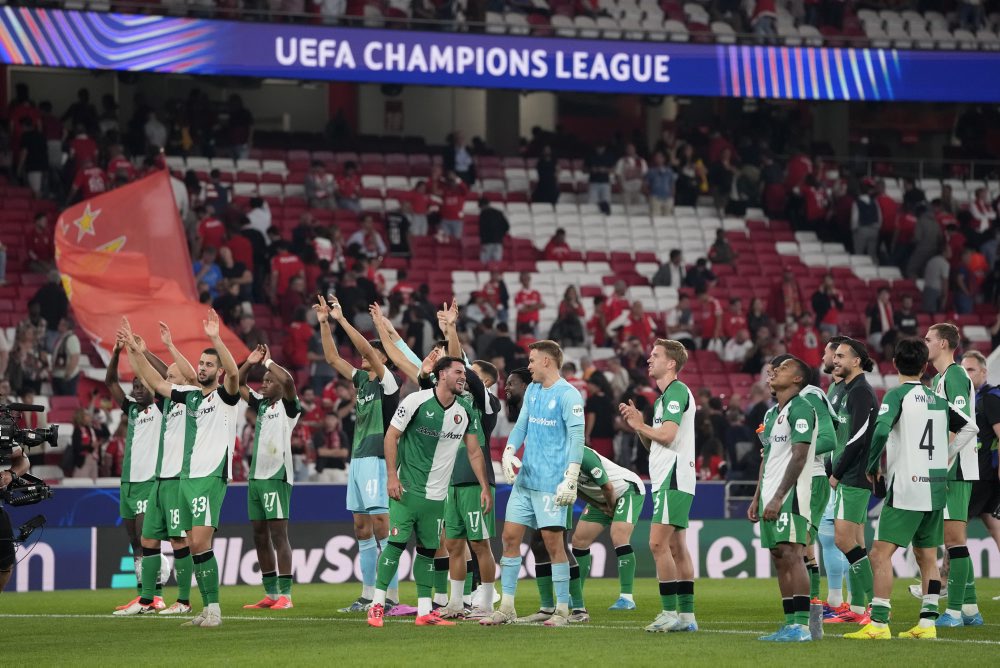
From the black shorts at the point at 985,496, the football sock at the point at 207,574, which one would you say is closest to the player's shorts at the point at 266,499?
the football sock at the point at 207,574

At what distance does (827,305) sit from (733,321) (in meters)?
1.79

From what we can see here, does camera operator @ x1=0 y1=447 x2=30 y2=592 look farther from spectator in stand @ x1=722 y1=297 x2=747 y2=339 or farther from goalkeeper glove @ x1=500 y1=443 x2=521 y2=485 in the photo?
spectator in stand @ x1=722 y1=297 x2=747 y2=339

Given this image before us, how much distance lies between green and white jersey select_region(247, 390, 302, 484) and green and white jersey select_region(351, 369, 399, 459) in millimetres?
827

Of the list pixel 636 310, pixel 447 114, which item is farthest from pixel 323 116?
pixel 636 310

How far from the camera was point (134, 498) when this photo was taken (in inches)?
600

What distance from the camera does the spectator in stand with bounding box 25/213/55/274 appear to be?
2495 centimetres

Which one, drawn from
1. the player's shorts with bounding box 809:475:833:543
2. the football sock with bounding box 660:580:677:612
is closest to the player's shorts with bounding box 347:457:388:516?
the football sock with bounding box 660:580:677:612

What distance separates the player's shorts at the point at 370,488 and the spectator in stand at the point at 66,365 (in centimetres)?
877

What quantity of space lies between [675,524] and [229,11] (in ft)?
57.7

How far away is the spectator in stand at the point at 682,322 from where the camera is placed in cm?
2578

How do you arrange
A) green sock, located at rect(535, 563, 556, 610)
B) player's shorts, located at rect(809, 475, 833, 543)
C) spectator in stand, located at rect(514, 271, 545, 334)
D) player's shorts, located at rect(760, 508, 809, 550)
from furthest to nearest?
spectator in stand, located at rect(514, 271, 545, 334) → green sock, located at rect(535, 563, 556, 610) → player's shorts, located at rect(809, 475, 833, 543) → player's shorts, located at rect(760, 508, 809, 550)

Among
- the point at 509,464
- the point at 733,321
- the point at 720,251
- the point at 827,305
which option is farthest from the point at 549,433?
the point at 720,251

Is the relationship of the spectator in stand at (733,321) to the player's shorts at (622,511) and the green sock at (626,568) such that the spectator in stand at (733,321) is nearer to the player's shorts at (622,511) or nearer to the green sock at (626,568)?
the green sock at (626,568)

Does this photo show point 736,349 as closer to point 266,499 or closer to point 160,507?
point 266,499
